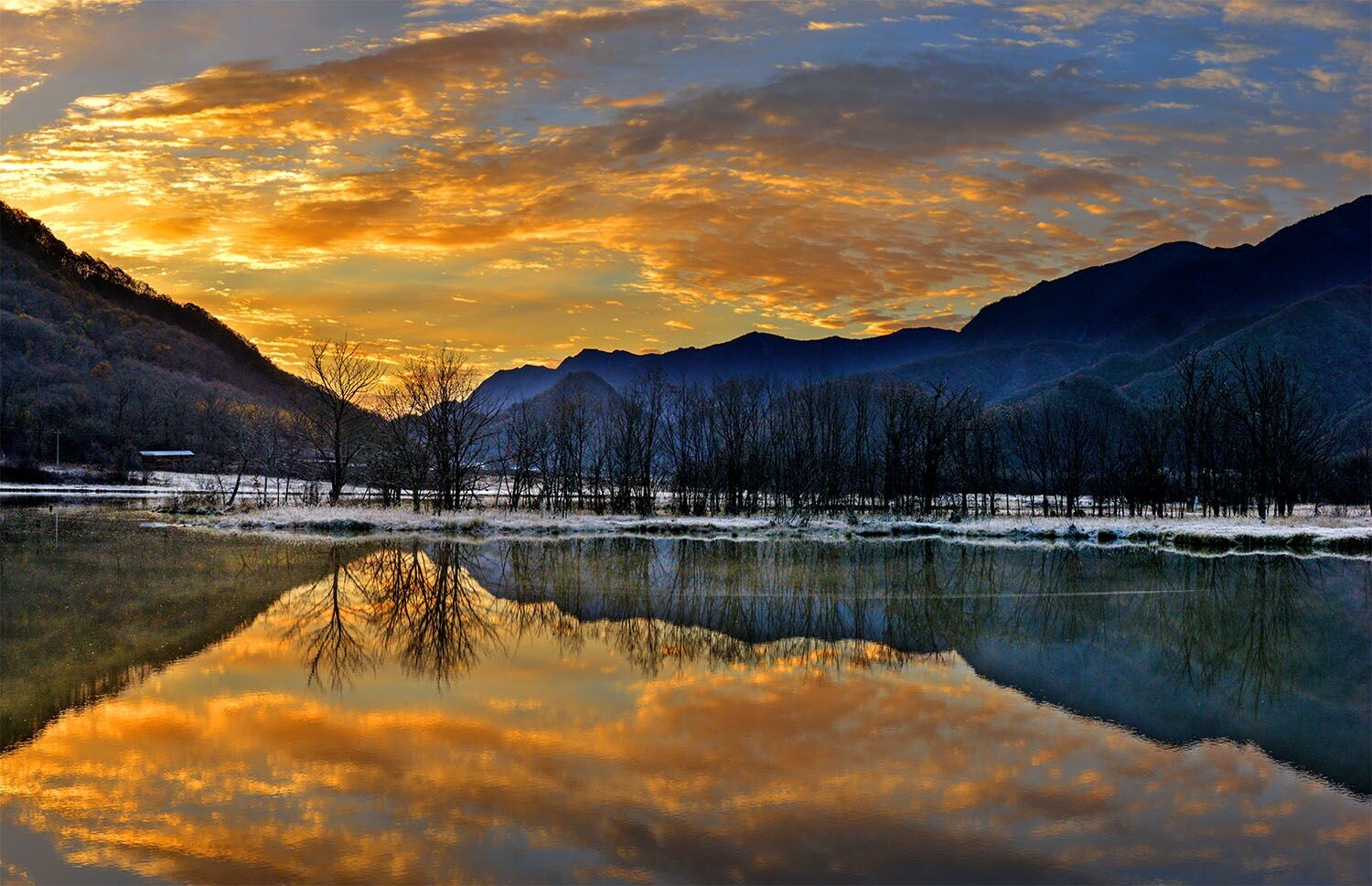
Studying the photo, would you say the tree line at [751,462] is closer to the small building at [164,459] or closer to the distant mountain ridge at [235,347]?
the distant mountain ridge at [235,347]

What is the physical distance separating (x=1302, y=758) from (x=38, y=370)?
13108 cm

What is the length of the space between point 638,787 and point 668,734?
1.62 meters

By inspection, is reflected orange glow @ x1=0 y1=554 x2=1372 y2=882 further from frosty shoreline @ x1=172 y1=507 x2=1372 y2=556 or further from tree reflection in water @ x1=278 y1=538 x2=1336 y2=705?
frosty shoreline @ x1=172 y1=507 x2=1372 y2=556

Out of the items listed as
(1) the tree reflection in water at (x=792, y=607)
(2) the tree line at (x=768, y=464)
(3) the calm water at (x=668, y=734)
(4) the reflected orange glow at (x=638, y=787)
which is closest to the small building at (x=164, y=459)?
(2) the tree line at (x=768, y=464)

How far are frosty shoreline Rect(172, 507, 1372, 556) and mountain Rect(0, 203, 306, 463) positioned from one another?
66.5 meters

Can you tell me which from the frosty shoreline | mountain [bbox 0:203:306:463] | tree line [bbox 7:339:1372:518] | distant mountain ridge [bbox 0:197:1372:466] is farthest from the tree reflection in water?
mountain [bbox 0:203:306:463]

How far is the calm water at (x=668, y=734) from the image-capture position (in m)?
6.82

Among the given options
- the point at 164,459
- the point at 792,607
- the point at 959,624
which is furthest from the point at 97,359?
the point at 959,624

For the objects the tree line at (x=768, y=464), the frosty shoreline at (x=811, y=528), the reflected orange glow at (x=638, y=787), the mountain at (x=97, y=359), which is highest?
the mountain at (x=97, y=359)

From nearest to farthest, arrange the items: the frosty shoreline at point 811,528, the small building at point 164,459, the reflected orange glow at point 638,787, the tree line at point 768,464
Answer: the reflected orange glow at point 638,787 → the frosty shoreline at point 811,528 → the tree line at point 768,464 → the small building at point 164,459

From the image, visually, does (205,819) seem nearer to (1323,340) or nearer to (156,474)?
(156,474)

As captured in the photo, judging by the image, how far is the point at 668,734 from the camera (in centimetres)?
973

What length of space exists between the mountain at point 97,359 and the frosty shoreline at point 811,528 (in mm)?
66519

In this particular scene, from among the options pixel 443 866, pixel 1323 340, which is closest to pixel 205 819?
pixel 443 866
